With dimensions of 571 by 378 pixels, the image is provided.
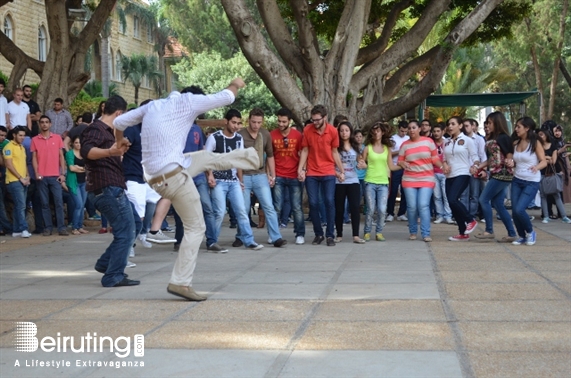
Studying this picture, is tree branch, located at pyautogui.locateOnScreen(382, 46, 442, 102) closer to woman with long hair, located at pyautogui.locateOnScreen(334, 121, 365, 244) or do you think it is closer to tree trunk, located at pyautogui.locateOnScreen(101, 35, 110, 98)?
woman with long hair, located at pyautogui.locateOnScreen(334, 121, 365, 244)

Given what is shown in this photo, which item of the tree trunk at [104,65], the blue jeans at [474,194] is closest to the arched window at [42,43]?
the tree trunk at [104,65]

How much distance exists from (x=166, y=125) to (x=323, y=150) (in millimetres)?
4940

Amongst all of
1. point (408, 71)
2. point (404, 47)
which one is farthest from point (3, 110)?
point (408, 71)

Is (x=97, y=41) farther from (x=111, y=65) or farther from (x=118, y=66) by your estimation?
(x=118, y=66)

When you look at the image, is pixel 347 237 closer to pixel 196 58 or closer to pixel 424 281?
pixel 424 281

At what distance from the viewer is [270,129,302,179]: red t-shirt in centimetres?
1280

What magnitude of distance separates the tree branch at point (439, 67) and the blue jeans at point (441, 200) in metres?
2.65

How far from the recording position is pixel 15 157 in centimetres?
1466

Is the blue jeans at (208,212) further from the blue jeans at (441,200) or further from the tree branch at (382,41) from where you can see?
the tree branch at (382,41)

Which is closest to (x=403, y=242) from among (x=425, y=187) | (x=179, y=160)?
(x=425, y=187)

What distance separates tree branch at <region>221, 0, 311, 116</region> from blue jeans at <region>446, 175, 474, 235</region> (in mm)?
4815

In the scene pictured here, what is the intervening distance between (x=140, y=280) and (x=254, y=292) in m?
1.59

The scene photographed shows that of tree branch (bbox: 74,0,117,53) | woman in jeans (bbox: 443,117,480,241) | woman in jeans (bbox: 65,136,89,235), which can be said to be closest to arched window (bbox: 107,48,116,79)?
tree branch (bbox: 74,0,117,53)

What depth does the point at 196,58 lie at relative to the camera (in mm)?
57344
